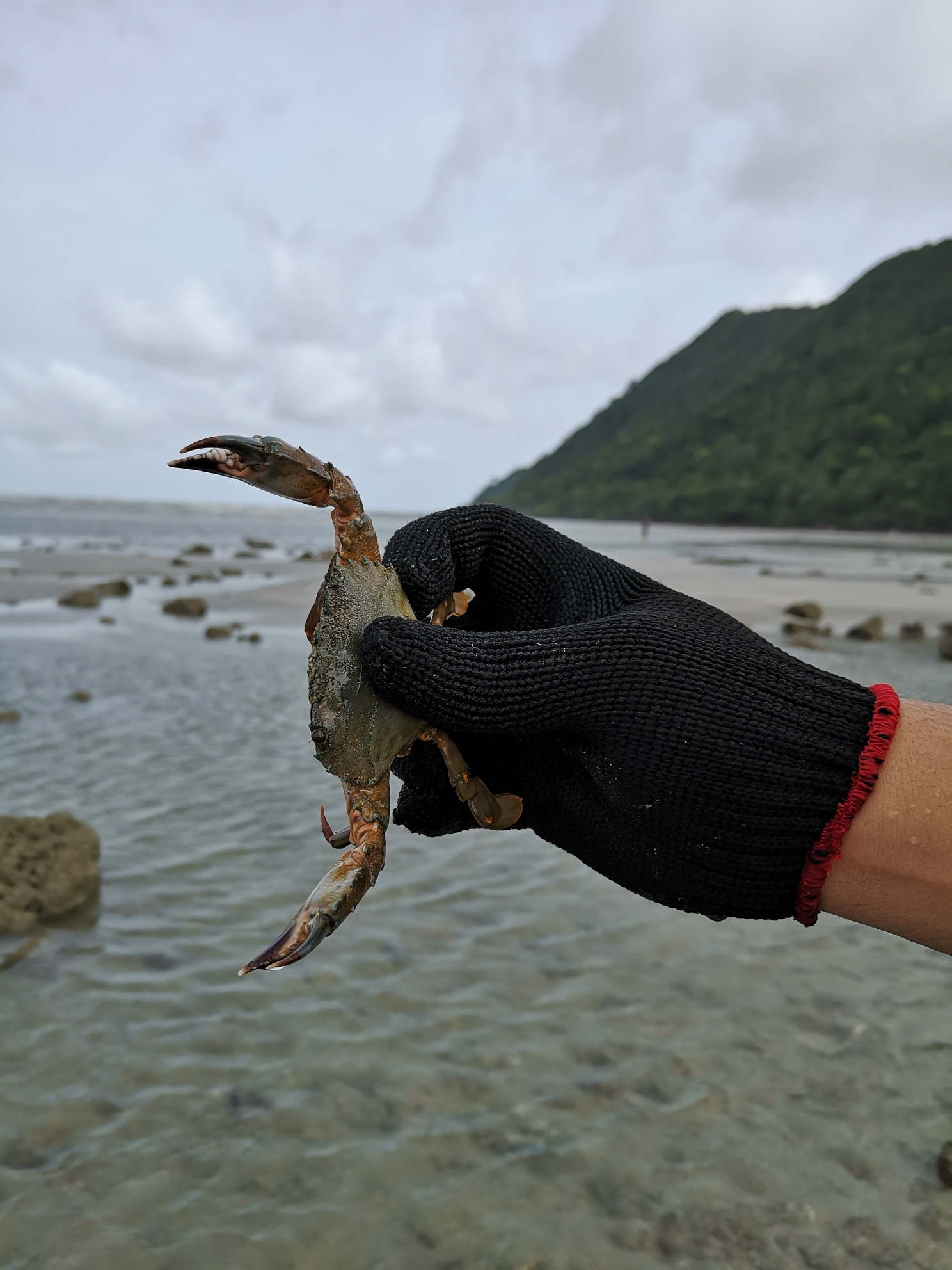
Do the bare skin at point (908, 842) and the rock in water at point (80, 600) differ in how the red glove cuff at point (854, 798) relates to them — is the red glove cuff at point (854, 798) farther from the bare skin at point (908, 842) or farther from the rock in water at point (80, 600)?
the rock in water at point (80, 600)

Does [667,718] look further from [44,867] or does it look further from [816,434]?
[816,434]

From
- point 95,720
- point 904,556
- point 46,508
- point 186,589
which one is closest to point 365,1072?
point 95,720

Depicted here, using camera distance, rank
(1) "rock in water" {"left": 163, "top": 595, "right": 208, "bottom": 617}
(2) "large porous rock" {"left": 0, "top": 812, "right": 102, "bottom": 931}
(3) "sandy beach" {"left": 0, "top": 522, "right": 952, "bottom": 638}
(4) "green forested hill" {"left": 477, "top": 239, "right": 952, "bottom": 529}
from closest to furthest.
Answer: (2) "large porous rock" {"left": 0, "top": 812, "right": 102, "bottom": 931} → (1) "rock in water" {"left": 163, "top": 595, "right": 208, "bottom": 617} → (3) "sandy beach" {"left": 0, "top": 522, "right": 952, "bottom": 638} → (4) "green forested hill" {"left": 477, "top": 239, "right": 952, "bottom": 529}

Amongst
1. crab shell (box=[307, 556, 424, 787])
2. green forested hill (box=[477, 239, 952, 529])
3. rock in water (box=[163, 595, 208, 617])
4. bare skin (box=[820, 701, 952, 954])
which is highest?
green forested hill (box=[477, 239, 952, 529])

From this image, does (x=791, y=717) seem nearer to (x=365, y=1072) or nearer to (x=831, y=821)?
(x=831, y=821)

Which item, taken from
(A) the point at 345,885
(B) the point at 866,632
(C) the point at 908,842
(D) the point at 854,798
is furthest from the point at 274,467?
(B) the point at 866,632

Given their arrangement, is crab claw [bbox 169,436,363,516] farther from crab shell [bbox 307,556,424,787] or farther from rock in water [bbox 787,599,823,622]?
rock in water [bbox 787,599,823,622]

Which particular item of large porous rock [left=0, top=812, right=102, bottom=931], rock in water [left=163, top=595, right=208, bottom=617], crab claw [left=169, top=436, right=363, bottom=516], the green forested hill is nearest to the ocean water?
large porous rock [left=0, top=812, right=102, bottom=931]
